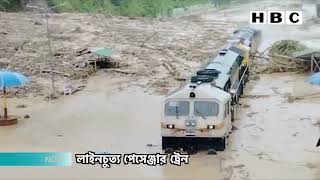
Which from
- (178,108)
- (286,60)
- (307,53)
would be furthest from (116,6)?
(178,108)

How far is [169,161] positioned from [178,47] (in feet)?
57.6

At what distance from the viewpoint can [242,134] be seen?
1798 centimetres

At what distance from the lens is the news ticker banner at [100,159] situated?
15062mm

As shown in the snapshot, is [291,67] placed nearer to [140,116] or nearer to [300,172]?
[140,116]

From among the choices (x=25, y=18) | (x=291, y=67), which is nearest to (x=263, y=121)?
(x=291, y=67)

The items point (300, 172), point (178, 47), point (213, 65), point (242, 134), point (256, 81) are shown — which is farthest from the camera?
point (178, 47)

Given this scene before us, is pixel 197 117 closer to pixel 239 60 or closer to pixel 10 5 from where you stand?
pixel 239 60

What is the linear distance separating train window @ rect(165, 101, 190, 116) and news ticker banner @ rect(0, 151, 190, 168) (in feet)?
3.27

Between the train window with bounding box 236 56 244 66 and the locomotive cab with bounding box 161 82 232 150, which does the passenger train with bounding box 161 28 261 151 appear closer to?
the locomotive cab with bounding box 161 82 232 150

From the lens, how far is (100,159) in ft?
48.5

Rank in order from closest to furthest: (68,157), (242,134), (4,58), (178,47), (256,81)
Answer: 1. (68,157)
2. (242,134)
3. (256,81)
4. (4,58)
5. (178,47)

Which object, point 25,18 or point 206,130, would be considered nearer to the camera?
point 206,130

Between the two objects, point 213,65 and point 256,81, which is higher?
point 213,65

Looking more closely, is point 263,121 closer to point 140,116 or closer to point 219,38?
point 140,116
